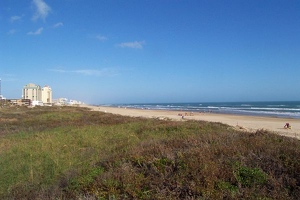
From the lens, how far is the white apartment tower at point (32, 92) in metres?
115

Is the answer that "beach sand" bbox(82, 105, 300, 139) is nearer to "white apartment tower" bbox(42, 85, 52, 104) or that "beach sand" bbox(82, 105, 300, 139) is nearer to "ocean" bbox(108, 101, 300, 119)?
"ocean" bbox(108, 101, 300, 119)

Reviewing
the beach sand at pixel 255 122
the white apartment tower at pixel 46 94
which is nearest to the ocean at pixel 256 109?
the beach sand at pixel 255 122

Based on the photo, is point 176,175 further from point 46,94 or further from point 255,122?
point 46,94

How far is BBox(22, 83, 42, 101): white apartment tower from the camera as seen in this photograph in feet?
378

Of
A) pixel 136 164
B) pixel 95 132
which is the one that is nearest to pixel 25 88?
pixel 95 132

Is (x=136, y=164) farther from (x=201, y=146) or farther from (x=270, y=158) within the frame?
(x=270, y=158)

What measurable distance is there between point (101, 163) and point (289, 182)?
13.5ft

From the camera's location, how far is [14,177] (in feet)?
22.3

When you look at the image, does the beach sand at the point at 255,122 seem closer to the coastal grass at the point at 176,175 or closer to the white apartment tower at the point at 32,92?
the coastal grass at the point at 176,175

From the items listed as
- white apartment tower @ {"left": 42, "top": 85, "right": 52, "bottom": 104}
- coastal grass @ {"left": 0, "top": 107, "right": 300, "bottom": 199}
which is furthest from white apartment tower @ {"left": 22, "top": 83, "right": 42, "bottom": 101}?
coastal grass @ {"left": 0, "top": 107, "right": 300, "bottom": 199}

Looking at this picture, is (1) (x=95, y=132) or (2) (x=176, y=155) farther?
(1) (x=95, y=132)

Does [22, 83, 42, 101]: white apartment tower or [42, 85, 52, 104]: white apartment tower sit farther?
[42, 85, 52, 104]: white apartment tower

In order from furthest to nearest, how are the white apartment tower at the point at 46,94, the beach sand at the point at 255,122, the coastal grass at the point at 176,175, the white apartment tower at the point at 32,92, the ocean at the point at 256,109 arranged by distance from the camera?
the white apartment tower at the point at 46,94
the white apartment tower at the point at 32,92
the ocean at the point at 256,109
the beach sand at the point at 255,122
the coastal grass at the point at 176,175

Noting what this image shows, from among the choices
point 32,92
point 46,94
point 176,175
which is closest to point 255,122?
point 176,175
